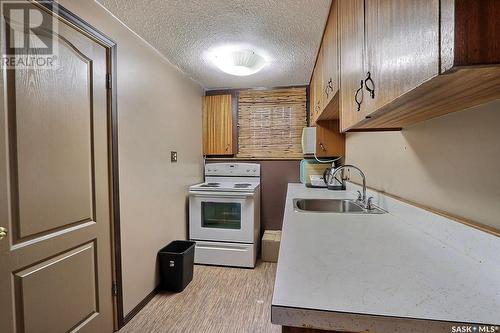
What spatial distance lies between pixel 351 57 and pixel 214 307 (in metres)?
2.09

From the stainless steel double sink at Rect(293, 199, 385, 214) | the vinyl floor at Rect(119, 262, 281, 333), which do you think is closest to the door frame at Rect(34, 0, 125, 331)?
the vinyl floor at Rect(119, 262, 281, 333)

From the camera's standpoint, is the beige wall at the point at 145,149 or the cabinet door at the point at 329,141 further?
the cabinet door at the point at 329,141

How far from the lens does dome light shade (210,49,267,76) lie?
2.12 metres

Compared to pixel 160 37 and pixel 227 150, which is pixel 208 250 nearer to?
pixel 227 150

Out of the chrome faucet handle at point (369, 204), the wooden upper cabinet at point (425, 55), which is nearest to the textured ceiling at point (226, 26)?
the wooden upper cabinet at point (425, 55)

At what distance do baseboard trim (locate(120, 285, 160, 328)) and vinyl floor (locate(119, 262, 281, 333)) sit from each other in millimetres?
A: 25

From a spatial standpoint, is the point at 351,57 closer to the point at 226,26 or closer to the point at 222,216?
the point at 226,26

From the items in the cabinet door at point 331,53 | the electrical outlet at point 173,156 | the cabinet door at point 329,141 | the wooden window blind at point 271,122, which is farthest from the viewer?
the wooden window blind at point 271,122

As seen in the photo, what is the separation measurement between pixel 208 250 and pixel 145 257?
882 mm

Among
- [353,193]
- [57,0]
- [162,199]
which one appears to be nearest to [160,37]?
[57,0]

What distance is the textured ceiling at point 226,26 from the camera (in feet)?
5.03

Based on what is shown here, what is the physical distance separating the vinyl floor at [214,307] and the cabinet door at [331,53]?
177cm

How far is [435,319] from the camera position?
459mm

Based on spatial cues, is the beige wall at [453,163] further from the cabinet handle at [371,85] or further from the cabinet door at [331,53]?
the cabinet door at [331,53]
